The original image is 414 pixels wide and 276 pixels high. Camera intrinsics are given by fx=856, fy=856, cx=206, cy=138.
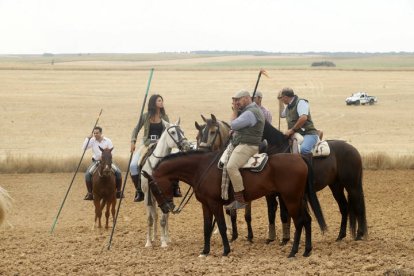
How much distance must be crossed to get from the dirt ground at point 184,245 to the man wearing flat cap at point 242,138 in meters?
1.05

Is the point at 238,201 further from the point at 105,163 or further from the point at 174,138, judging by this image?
the point at 105,163

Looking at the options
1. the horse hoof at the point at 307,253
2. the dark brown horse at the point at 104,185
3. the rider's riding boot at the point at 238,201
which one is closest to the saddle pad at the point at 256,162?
the rider's riding boot at the point at 238,201

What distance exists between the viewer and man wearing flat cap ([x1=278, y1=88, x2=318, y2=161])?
44.9 feet

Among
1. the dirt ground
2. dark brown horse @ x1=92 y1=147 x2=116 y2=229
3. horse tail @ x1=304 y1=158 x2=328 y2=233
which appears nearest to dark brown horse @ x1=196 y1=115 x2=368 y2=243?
the dirt ground

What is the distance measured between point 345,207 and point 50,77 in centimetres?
6399

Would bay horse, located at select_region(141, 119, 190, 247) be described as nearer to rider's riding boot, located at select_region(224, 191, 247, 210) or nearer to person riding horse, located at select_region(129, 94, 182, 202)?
person riding horse, located at select_region(129, 94, 182, 202)

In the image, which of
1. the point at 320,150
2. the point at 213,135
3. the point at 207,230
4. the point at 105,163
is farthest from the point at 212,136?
the point at 105,163

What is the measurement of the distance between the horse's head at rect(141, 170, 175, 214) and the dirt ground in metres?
0.77

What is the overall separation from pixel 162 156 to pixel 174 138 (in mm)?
379

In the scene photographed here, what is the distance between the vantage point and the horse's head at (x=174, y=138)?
14.0 m

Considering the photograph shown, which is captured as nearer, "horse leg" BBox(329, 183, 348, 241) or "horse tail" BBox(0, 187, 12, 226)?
"horse tail" BBox(0, 187, 12, 226)

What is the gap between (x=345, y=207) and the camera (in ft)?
48.8

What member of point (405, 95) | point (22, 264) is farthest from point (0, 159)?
point (405, 95)

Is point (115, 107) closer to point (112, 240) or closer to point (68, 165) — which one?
point (68, 165)
